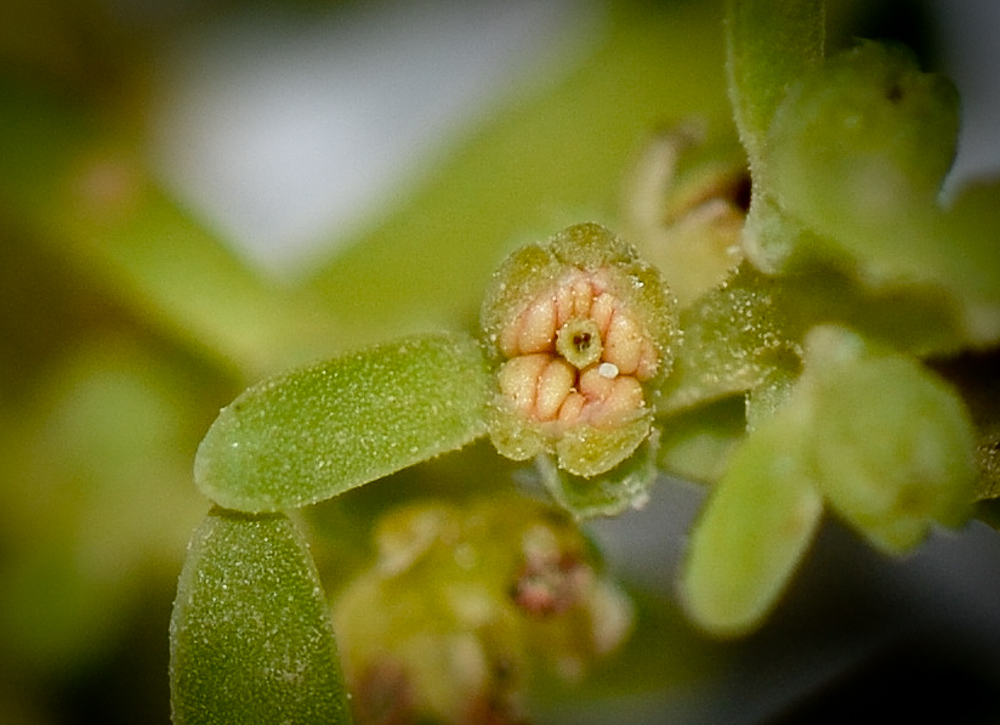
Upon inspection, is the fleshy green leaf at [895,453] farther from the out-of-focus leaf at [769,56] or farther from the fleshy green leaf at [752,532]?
the out-of-focus leaf at [769,56]

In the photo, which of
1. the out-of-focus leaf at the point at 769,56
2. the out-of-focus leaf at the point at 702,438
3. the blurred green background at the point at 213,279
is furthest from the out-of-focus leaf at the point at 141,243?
the out-of-focus leaf at the point at 769,56

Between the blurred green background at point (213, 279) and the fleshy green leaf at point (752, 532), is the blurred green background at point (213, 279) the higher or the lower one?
the lower one

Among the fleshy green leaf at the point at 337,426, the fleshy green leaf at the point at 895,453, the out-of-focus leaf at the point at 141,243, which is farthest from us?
the out-of-focus leaf at the point at 141,243

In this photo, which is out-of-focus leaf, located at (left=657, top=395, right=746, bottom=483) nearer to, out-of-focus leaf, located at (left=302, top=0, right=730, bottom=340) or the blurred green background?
the blurred green background

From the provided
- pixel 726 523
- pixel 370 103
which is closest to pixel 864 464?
pixel 726 523

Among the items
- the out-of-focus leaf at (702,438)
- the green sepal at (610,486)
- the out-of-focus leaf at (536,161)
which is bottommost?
the out-of-focus leaf at (536,161)

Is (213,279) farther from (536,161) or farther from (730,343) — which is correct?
(730,343)
